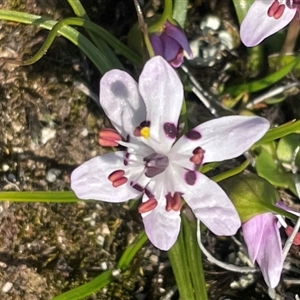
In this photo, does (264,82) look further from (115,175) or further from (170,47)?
(115,175)

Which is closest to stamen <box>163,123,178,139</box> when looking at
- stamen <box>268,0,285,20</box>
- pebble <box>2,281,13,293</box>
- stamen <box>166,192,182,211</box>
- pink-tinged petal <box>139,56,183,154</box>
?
pink-tinged petal <box>139,56,183,154</box>

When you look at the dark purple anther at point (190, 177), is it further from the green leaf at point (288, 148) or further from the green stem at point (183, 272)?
the green leaf at point (288, 148)

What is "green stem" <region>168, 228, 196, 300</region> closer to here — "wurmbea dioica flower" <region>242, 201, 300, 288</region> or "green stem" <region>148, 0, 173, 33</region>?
"wurmbea dioica flower" <region>242, 201, 300, 288</region>

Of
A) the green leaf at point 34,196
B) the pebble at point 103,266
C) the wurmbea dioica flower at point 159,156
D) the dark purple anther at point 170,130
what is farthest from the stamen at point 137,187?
the pebble at point 103,266

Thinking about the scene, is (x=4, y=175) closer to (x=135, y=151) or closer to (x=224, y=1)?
(x=135, y=151)

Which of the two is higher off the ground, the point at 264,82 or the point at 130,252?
the point at 264,82

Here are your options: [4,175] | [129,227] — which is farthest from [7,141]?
[129,227]

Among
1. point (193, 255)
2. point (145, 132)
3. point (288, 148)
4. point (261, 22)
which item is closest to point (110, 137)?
point (145, 132)

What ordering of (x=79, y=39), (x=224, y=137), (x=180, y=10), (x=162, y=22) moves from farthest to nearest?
(x=180, y=10), (x=79, y=39), (x=162, y=22), (x=224, y=137)

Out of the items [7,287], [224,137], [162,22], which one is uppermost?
[162,22]
